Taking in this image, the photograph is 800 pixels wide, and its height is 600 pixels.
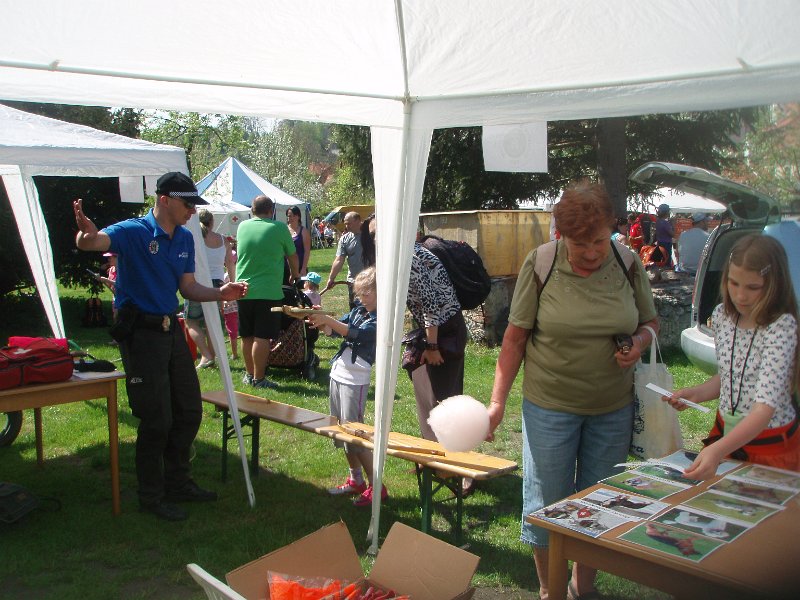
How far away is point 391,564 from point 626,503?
3.20 ft

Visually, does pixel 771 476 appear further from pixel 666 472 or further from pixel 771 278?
pixel 771 278

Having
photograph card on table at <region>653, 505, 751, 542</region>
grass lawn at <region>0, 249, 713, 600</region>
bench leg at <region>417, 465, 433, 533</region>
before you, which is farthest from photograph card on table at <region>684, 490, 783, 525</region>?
bench leg at <region>417, 465, 433, 533</region>

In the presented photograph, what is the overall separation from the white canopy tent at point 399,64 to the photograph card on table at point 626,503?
49.6 inches

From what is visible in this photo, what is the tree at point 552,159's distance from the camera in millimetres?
9461

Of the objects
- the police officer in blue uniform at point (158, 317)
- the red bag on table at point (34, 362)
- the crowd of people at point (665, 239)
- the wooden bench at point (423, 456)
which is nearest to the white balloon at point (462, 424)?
the wooden bench at point (423, 456)

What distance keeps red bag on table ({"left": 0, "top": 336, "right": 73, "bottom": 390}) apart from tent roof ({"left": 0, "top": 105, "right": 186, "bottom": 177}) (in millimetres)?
1412

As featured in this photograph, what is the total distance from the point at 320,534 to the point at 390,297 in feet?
3.93

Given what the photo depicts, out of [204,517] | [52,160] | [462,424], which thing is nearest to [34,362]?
[204,517]

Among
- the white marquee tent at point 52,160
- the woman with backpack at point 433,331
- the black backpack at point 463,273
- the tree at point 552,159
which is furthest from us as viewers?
the tree at point 552,159

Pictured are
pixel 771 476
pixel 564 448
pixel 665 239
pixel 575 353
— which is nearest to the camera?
pixel 771 476

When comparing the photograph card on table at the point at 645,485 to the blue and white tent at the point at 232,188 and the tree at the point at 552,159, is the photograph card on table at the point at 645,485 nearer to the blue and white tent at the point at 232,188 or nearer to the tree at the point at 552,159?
the tree at the point at 552,159

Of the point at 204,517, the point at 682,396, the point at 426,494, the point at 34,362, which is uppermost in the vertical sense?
the point at 682,396

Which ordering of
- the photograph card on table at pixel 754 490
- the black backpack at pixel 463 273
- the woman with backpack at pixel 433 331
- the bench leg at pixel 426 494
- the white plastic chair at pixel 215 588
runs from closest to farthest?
1. the white plastic chair at pixel 215 588
2. the photograph card on table at pixel 754 490
3. the bench leg at pixel 426 494
4. the woman with backpack at pixel 433 331
5. the black backpack at pixel 463 273

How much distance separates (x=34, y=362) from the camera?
13.8 ft
